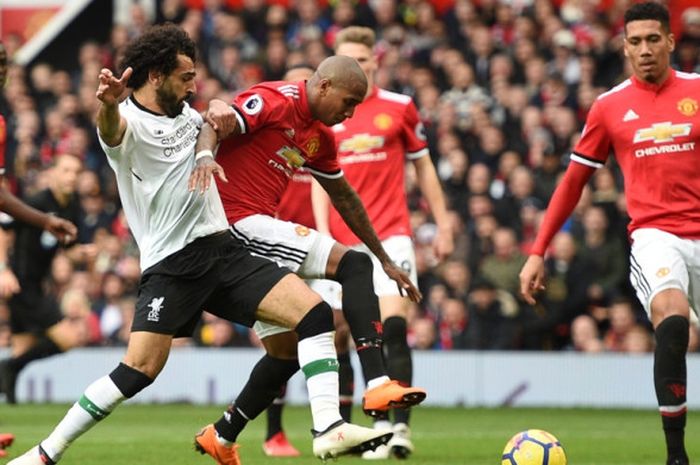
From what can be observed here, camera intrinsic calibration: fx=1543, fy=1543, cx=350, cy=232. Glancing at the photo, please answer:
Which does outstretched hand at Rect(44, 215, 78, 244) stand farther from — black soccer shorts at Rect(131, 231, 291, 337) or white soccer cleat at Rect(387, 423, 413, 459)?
white soccer cleat at Rect(387, 423, 413, 459)

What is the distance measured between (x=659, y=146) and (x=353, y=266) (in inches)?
77.9

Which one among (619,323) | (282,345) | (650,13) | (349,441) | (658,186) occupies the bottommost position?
(619,323)

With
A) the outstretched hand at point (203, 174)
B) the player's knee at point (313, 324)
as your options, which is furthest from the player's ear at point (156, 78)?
the player's knee at point (313, 324)

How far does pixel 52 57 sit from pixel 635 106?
54.4 ft

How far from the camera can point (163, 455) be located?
10211 millimetres

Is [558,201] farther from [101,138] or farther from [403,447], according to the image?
[101,138]

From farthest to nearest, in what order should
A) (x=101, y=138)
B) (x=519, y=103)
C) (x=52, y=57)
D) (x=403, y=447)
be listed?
1. (x=52, y=57)
2. (x=519, y=103)
3. (x=403, y=447)
4. (x=101, y=138)

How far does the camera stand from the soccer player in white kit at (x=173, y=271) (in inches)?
301

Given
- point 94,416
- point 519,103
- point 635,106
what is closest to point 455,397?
point 519,103

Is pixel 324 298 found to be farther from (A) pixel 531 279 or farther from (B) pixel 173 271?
(B) pixel 173 271

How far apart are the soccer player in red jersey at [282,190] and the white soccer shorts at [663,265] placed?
1.28m

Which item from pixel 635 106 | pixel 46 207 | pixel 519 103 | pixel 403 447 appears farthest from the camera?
pixel 519 103

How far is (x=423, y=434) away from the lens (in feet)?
40.7

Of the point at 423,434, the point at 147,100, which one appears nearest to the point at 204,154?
the point at 147,100
